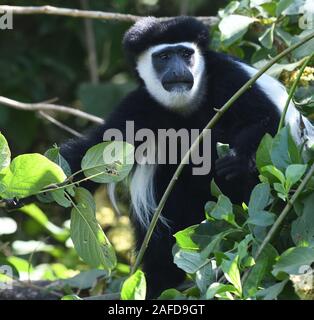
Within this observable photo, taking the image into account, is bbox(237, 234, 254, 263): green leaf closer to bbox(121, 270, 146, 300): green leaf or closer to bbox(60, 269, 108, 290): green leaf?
bbox(121, 270, 146, 300): green leaf

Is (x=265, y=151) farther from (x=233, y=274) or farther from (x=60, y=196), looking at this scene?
(x=60, y=196)

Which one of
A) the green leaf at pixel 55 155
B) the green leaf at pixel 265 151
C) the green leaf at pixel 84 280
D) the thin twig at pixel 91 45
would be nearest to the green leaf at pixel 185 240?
the green leaf at pixel 265 151

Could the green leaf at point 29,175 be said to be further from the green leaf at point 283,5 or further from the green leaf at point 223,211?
the green leaf at point 283,5

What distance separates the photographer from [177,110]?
13.1 feet

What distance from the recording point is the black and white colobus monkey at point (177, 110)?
11.8 feet

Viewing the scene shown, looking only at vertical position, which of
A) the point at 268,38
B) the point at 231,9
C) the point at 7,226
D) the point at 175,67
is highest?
the point at 231,9

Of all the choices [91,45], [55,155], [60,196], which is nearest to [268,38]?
[55,155]

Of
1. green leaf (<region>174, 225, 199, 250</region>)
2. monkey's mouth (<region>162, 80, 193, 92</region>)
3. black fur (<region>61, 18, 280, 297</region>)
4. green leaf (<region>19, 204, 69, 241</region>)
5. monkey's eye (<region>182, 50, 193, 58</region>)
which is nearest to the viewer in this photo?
green leaf (<region>174, 225, 199, 250</region>)

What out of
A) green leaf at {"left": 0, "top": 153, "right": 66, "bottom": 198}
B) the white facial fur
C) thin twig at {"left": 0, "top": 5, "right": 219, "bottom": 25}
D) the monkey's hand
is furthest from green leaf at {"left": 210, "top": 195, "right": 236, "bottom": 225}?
thin twig at {"left": 0, "top": 5, "right": 219, "bottom": 25}

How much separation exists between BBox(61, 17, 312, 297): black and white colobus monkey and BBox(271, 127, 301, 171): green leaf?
94cm

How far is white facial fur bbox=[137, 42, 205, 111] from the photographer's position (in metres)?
3.84

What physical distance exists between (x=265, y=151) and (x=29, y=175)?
797 millimetres

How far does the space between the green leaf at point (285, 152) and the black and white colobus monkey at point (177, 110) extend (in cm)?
94

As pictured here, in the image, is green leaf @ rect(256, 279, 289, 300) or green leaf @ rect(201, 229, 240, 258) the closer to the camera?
green leaf @ rect(256, 279, 289, 300)
